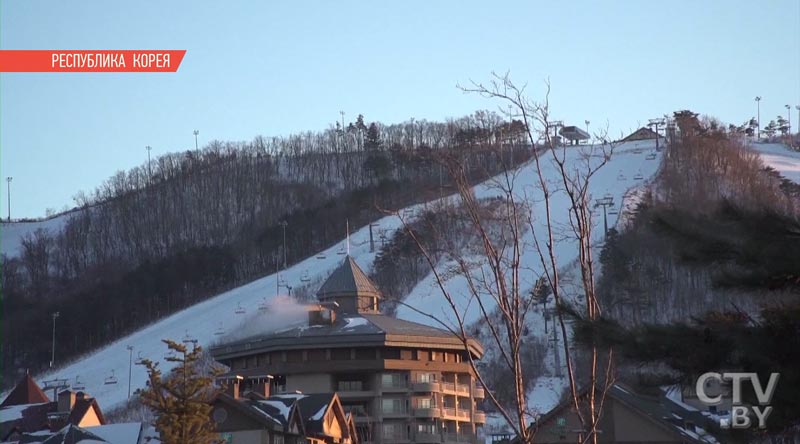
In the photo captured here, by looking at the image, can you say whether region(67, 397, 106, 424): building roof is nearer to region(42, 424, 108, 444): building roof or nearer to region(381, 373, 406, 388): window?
region(42, 424, 108, 444): building roof

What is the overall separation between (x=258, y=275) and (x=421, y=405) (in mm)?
68343

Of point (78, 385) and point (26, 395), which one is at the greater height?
point (26, 395)

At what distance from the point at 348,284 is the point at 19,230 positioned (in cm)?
11088

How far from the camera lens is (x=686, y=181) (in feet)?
410

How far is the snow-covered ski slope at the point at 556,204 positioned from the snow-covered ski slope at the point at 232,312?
15 centimetres

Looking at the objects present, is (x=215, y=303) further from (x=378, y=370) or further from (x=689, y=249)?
(x=689, y=249)

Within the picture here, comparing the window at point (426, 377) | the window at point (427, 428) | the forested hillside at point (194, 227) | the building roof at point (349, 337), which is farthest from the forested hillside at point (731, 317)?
the forested hillside at point (194, 227)

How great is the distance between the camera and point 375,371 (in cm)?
6631

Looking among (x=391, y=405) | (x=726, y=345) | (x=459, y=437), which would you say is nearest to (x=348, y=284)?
(x=391, y=405)

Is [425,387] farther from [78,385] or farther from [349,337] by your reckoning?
[78,385]

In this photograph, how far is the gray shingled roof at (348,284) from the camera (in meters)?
74.3

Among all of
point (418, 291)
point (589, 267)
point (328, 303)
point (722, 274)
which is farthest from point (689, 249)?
point (418, 291)

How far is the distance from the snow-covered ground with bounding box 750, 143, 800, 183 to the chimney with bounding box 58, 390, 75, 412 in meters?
88.6

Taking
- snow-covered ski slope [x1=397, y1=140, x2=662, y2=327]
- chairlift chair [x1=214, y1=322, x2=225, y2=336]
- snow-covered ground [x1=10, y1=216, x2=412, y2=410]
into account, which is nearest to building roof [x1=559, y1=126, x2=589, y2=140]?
snow-covered ski slope [x1=397, y1=140, x2=662, y2=327]
